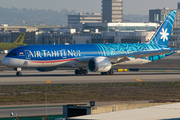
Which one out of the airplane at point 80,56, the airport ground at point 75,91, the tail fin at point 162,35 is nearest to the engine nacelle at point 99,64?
the airplane at point 80,56

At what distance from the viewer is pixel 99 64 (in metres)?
50.3

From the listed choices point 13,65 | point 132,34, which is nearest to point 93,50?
point 13,65

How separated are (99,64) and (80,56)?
3914 millimetres

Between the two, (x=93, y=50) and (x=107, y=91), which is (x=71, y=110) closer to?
(x=107, y=91)

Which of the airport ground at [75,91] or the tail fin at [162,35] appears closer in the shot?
the airport ground at [75,91]

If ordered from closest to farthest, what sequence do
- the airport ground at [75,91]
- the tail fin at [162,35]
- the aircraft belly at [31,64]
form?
the airport ground at [75,91] → the aircraft belly at [31,64] → the tail fin at [162,35]

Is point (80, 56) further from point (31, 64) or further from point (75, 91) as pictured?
point (75, 91)

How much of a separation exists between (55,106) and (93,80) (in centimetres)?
1949

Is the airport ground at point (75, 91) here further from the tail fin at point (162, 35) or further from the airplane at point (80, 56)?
the tail fin at point (162, 35)

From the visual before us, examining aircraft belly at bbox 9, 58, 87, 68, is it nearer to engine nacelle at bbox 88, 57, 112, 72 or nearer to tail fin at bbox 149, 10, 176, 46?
engine nacelle at bbox 88, 57, 112, 72

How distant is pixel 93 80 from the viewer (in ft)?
152

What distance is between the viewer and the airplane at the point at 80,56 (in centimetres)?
5034

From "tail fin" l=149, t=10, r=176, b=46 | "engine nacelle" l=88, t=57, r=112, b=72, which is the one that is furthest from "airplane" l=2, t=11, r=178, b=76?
"tail fin" l=149, t=10, r=176, b=46

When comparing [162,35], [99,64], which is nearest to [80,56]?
[99,64]
